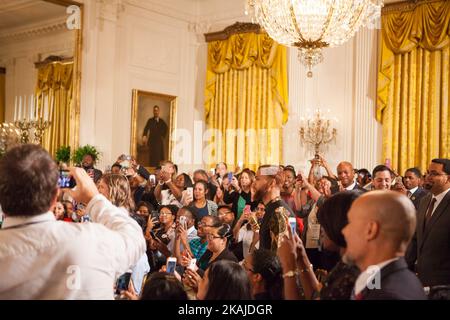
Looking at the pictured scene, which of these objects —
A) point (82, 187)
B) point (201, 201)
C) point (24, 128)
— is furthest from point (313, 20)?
point (24, 128)

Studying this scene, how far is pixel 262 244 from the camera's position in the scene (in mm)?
5012

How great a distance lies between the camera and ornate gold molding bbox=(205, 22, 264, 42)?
14.6 m

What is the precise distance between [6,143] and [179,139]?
4.60 meters

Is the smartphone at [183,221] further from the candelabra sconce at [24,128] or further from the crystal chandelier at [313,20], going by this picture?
the candelabra sconce at [24,128]

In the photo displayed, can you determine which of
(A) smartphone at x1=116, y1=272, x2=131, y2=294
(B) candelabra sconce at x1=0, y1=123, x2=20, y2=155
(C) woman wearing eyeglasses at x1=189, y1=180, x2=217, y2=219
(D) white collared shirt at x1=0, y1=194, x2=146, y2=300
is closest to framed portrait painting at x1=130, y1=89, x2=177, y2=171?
(B) candelabra sconce at x1=0, y1=123, x2=20, y2=155

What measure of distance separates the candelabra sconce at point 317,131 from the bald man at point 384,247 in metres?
11.0

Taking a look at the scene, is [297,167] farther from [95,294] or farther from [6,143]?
[95,294]

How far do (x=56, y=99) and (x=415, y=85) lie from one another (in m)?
7.62

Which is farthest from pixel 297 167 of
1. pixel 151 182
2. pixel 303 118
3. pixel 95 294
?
pixel 95 294

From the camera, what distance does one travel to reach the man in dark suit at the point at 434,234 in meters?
5.05

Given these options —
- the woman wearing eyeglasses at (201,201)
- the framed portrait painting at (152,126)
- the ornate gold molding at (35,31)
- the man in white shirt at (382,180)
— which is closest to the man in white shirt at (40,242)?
the man in white shirt at (382,180)

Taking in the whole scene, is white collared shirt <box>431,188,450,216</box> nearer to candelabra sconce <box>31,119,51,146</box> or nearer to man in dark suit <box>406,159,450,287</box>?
man in dark suit <box>406,159,450,287</box>

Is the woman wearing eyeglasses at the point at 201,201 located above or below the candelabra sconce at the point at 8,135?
below
